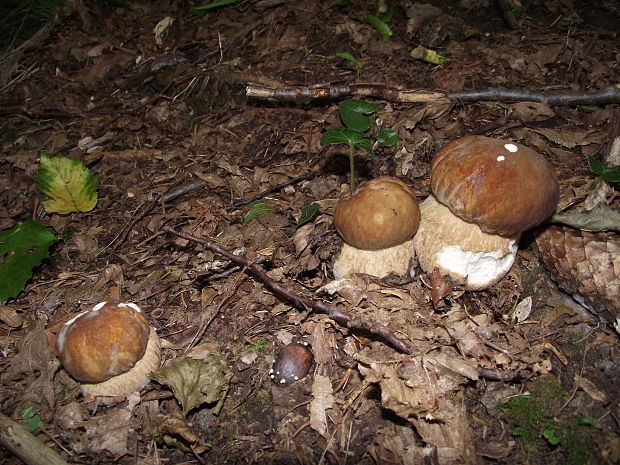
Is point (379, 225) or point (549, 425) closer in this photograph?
point (549, 425)

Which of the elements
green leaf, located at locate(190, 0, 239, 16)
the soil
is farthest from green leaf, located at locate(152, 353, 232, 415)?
green leaf, located at locate(190, 0, 239, 16)

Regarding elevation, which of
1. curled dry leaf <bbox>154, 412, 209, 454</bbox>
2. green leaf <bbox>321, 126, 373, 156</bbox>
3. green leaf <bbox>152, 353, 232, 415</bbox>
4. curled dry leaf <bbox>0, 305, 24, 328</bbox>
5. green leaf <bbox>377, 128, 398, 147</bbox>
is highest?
green leaf <bbox>321, 126, 373, 156</bbox>

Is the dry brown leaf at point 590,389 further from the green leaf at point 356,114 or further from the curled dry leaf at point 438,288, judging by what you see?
the green leaf at point 356,114

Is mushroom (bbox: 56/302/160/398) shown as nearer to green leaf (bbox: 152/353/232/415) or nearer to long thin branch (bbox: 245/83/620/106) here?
green leaf (bbox: 152/353/232/415)

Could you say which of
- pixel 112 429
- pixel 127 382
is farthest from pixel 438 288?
pixel 112 429

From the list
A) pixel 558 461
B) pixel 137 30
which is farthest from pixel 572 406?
pixel 137 30

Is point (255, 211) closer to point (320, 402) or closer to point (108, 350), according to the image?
point (108, 350)

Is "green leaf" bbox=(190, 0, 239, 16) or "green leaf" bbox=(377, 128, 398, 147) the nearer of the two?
"green leaf" bbox=(377, 128, 398, 147)

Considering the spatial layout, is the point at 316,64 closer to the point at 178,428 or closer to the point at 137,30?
the point at 137,30

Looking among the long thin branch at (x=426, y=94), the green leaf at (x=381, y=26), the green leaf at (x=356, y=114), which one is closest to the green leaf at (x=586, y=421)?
the green leaf at (x=356, y=114)
